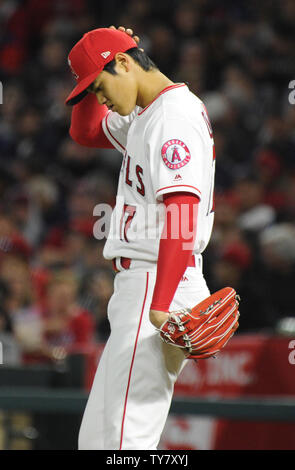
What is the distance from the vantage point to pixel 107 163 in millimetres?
6812

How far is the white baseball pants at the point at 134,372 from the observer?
7.66ft

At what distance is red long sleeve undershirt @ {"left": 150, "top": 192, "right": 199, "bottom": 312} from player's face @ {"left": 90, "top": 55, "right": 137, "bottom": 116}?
31cm

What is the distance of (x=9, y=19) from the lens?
8.48m

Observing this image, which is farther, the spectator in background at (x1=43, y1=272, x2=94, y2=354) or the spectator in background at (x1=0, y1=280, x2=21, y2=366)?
the spectator in background at (x1=43, y1=272, x2=94, y2=354)

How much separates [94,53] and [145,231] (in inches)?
20.7

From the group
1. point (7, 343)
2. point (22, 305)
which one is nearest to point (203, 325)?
point (7, 343)

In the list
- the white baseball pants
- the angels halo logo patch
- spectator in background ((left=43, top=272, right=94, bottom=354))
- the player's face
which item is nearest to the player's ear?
the player's face

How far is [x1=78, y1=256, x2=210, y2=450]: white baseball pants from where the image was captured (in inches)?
91.9

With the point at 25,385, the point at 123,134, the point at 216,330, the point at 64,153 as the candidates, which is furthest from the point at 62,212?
the point at 216,330

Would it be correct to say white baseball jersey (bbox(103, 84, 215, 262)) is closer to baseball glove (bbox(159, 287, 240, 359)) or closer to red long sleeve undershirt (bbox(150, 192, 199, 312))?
red long sleeve undershirt (bbox(150, 192, 199, 312))

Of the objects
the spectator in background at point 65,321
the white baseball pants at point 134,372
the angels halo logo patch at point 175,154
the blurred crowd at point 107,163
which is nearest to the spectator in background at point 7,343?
the blurred crowd at point 107,163

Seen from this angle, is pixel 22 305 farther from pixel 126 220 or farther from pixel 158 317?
pixel 158 317

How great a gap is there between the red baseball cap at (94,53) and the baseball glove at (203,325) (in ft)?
2.28
